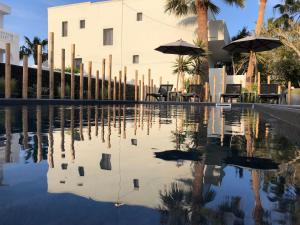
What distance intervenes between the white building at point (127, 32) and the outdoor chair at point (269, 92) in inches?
263

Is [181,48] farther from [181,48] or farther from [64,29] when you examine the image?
[64,29]

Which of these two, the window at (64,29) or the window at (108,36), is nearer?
the window at (108,36)

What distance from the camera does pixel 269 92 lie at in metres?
16.7

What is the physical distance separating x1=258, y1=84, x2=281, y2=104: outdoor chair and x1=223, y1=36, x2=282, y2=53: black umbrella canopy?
2045mm

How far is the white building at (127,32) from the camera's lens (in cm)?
2434

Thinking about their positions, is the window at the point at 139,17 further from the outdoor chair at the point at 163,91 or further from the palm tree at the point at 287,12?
the palm tree at the point at 287,12

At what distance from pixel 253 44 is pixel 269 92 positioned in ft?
8.06

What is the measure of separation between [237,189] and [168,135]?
2128 millimetres

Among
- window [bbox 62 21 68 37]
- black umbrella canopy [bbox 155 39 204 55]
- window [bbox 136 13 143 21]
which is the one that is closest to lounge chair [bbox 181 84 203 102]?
black umbrella canopy [bbox 155 39 204 55]

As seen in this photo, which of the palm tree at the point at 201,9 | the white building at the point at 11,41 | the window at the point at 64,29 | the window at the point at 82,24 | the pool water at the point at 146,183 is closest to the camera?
the pool water at the point at 146,183

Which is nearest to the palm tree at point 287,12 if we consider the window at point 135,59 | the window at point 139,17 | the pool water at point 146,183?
the window at point 139,17

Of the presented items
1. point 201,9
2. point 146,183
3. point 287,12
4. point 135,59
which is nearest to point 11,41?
point 135,59

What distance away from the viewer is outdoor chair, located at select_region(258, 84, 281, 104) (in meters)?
16.2

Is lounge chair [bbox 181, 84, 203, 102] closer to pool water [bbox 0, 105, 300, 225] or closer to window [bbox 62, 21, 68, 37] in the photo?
window [bbox 62, 21, 68, 37]
